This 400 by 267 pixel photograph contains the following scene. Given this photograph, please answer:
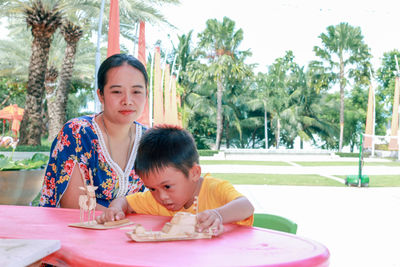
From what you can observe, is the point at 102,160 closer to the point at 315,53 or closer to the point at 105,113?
the point at 105,113

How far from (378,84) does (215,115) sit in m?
16.5

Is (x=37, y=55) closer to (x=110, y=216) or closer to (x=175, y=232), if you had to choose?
(x=110, y=216)

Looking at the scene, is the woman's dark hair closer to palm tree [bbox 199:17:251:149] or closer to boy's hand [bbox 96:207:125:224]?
boy's hand [bbox 96:207:125:224]

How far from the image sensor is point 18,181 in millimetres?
5168

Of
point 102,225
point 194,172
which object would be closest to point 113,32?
point 194,172

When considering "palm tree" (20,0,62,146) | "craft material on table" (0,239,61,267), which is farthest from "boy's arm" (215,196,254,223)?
"palm tree" (20,0,62,146)

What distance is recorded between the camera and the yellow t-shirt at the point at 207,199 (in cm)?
197

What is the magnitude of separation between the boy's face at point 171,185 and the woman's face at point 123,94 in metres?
0.81

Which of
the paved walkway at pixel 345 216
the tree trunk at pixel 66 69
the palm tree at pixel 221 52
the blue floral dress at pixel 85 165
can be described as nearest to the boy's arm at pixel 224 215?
the blue floral dress at pixel 85 165

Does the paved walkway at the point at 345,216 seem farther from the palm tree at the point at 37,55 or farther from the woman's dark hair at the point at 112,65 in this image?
the palm tree at the point at 37,55

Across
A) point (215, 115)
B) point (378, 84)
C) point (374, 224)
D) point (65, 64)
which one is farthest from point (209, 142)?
point (374, 224)

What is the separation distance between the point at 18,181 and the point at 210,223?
414cm

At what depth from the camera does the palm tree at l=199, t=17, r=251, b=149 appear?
37.9 m

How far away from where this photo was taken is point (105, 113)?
2.67m
